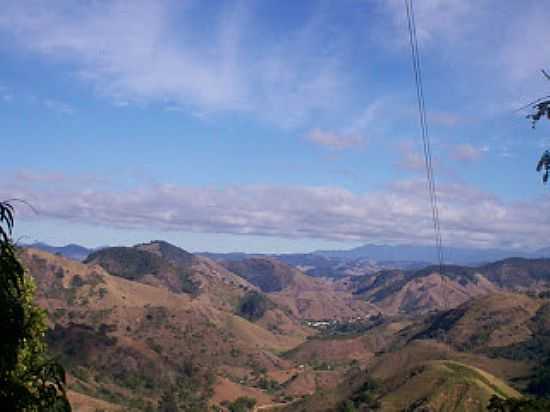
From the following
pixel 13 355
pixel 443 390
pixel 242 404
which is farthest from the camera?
pixel 242 404

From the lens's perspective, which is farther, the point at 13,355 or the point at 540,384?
the point at 540,384

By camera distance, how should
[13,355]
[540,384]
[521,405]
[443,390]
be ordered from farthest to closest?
[540,384] → [443,390] → [521,405] → [13,355]

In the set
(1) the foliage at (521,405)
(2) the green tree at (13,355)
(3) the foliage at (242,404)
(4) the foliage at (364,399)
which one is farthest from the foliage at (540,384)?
(2) the green tree at (13,355)

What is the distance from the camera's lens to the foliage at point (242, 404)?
179500mm

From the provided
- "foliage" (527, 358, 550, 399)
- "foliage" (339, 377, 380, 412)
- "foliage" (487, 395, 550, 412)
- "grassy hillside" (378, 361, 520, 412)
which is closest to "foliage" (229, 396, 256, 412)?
"foliage" (339, 377, 380, 412)

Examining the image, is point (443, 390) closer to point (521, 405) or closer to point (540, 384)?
point (540, 384)

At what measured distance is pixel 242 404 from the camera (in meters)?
183

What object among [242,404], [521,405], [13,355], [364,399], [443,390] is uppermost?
[13,355]

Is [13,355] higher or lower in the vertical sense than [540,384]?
higher

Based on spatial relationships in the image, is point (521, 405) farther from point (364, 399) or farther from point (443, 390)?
point (364, 399)

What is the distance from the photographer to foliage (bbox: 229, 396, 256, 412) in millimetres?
179500

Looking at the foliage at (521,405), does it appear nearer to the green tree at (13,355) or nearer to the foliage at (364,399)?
the green tree at (13,355)

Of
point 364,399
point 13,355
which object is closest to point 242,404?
point 364,399

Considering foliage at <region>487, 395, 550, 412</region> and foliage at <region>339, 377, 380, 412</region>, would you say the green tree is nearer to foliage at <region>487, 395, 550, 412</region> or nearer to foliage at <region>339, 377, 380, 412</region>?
foliage at <region>487, 395, 550, 412</region>
